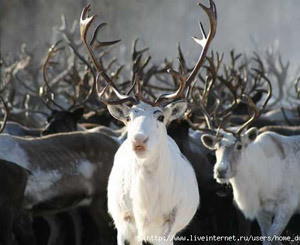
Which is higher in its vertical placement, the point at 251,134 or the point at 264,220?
the point at 251,134

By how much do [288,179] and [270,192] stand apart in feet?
0.68

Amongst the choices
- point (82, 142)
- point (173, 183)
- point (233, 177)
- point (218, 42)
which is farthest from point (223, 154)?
point (218, 42)

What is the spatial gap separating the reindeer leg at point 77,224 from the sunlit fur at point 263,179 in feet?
4.54

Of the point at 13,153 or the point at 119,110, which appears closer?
the point at 119,110

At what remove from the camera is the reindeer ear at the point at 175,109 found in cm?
596

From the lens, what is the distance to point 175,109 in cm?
605

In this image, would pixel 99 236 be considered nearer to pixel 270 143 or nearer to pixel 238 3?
pixel 270 143

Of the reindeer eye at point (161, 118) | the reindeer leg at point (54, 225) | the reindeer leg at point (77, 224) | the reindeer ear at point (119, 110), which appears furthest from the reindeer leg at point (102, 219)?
the reindeer eye at point (161, 118)

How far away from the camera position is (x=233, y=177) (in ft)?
26.2

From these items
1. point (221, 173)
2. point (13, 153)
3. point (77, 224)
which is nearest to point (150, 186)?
point (221, 173)

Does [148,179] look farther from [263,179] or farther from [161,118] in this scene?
[263,179]

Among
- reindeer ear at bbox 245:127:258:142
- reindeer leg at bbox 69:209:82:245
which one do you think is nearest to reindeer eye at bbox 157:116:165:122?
reindeer ear at bbox 245:127:258:142

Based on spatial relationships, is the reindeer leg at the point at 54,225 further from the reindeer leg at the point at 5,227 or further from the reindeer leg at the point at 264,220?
the reindeer leg at the point at 264,220

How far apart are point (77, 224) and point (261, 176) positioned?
167 centimetres
